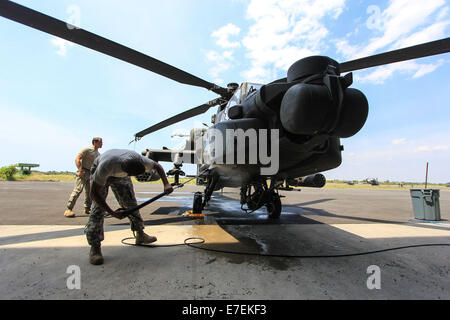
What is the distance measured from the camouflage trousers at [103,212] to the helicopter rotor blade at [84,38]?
2252mm

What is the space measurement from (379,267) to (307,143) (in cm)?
182

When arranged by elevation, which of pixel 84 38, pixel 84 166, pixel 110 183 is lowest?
pixel 110 183

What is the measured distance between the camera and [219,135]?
2.82 metres

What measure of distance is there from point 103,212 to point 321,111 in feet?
9.21

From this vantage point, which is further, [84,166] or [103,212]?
[84,166]

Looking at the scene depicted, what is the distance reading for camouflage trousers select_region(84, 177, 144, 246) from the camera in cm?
261

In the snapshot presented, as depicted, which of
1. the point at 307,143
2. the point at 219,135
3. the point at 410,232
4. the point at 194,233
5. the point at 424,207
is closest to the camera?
the point at 307,143

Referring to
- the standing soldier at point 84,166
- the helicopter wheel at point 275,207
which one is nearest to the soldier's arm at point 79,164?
the standing soldier at point 84,166

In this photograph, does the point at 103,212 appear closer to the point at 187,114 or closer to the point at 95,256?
the point at 95,256

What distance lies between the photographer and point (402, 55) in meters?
2.96

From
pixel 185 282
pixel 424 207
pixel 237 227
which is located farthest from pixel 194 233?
pixel 424 207

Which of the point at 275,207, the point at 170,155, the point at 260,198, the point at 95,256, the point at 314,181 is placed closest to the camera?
the point at 95,256

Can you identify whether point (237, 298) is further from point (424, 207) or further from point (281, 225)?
point (424, 207)

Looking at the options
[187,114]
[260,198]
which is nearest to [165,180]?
[260,198]
